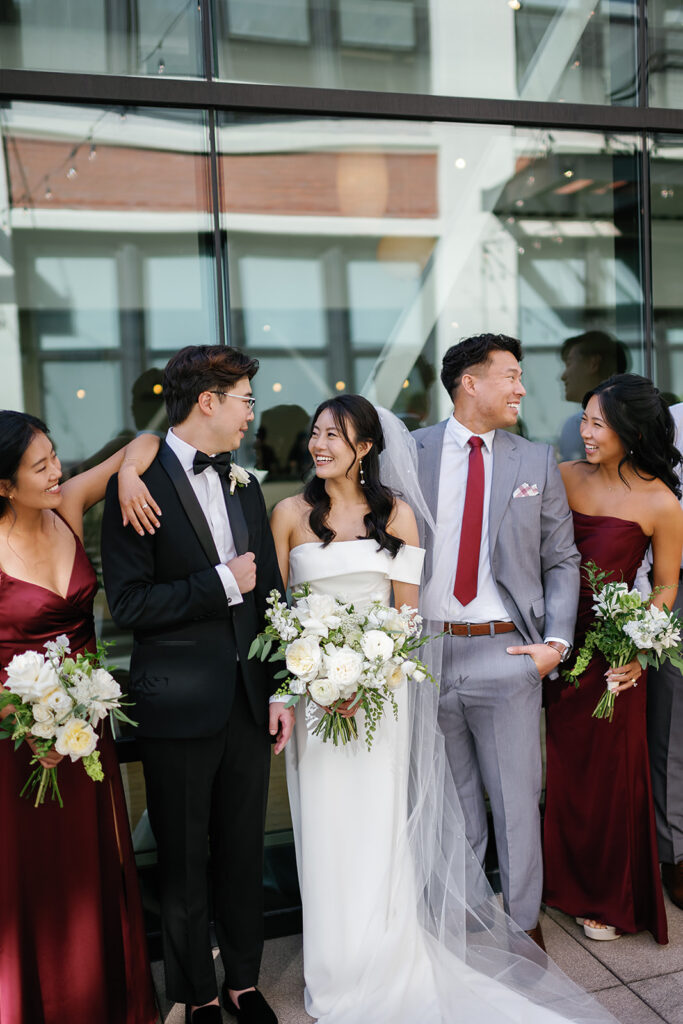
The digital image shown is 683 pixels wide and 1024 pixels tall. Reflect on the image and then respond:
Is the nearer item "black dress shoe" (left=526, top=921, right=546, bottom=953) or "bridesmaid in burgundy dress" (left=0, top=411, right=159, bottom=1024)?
"bridesmaid in burgundy dress" (left=0, top=411, right=159, bottom=1024)

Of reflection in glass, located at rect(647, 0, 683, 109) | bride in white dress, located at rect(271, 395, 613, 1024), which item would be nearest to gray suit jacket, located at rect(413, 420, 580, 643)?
bride in white dress, located at rect(271, 395, 613, 1024)

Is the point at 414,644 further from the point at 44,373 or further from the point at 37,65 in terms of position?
the point at 37,65

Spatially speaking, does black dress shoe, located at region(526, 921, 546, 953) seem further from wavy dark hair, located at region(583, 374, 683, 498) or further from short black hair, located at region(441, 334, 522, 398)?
short black hair, located at region(441, 334, 522, 398)

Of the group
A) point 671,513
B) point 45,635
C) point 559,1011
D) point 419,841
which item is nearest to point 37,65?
point 45,635

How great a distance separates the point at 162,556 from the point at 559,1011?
6.75 ft

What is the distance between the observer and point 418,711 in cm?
337

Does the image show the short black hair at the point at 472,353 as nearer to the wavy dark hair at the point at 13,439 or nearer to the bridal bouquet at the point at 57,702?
the wavy dark hair at the point at 13,439

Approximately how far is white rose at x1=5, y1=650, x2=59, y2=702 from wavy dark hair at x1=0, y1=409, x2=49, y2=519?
24.3 inches

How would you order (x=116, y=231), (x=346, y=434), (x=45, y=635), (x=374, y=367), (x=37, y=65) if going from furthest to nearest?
(x=374, y=367) → (x=116, y=231) → (x=37, y=65) → (x=346, y=434) → (x=45, y=635)

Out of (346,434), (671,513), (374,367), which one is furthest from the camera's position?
(374,367)

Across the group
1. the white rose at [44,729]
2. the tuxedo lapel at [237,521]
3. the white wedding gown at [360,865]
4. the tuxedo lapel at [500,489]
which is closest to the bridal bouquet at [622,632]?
the tuxedo lapel at [500,489]

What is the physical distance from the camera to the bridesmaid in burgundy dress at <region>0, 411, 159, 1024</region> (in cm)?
285

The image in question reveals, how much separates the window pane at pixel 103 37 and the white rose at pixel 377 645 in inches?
108

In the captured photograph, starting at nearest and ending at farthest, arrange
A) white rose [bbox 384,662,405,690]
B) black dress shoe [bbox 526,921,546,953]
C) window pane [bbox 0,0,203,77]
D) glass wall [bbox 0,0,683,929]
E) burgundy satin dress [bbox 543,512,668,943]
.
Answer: white rose [bbox 384,662,405,690] → black dress shoe [bbox 526,921,546,953] → burgundy satin dress [bbox 543,512,668,943] → window pane [bbox 0,0,203,77] → glass wall [bbox 0,0,683,929]
